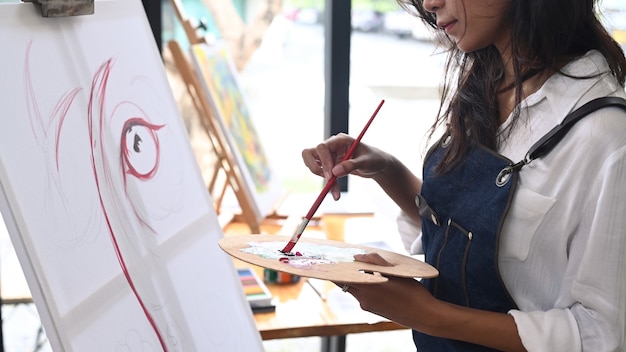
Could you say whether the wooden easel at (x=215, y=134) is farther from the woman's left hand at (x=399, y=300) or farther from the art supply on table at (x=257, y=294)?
the woman's left hand at (x=399, y=300)

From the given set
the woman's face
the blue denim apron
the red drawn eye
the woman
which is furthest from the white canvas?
the woman's face

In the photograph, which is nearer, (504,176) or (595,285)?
(595,285)

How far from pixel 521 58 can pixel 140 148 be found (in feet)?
2.32

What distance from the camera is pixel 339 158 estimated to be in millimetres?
1611

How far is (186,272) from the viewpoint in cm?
157

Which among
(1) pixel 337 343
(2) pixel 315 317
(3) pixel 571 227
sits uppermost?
(3) pixel 571 227

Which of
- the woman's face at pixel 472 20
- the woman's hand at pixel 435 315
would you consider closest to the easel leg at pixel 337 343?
the woman's hand at pixel 435 315

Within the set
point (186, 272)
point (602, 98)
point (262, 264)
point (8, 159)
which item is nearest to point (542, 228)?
point (602, 98)

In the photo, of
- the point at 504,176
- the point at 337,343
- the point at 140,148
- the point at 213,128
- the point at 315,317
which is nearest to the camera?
the point at 504,176

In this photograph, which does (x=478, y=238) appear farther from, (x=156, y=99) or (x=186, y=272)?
(x=156, y=99)

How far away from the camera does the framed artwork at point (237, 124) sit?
2561 mm

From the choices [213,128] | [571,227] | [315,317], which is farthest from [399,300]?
[213,128]

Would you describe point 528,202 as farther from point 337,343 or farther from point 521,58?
point 337,343

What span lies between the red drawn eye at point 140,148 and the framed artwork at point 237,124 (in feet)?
3.07
